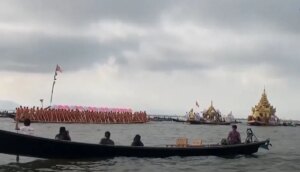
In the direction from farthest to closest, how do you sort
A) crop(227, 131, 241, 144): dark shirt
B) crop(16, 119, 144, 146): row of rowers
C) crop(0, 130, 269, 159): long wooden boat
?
crop(227, 131, 241, 144): dark shirt < crop(16, 119, 144, 146): row of rowers < crop(0, 130, 269, 159): long wooden boat

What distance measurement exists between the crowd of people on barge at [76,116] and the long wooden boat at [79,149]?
51.0 metres

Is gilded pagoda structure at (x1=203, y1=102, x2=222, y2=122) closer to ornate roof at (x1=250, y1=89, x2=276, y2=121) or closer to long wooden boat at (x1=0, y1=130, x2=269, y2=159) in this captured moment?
ornate roof at (x1=250, y1=89, x2=276, y2=121)

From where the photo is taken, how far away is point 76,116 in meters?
88.9

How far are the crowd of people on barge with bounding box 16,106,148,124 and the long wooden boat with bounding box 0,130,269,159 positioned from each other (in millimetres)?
51021

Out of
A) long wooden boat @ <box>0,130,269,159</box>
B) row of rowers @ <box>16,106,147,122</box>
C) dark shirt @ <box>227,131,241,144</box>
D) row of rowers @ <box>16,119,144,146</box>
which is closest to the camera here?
long wooden boat @ <box>0,130,269,159</box>

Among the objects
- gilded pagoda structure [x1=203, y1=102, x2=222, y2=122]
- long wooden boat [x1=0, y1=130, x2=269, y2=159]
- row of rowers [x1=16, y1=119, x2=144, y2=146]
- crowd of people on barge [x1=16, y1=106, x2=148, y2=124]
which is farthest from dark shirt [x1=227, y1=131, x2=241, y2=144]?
gilded pagoda structure [x1=203, y1=102, x2=222, y2=122]

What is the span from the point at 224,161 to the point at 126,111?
75788 mm

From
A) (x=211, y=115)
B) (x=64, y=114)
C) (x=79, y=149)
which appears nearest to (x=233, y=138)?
(x=79, y=149)

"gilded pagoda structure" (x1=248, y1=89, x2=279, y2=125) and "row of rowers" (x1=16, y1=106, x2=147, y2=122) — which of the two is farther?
"gilded pagoda structure" (x1=248, y1=89, x2=279, y2=125)

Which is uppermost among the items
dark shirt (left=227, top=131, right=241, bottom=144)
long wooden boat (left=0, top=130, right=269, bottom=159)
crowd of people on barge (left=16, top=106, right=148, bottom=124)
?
crowd of people on barge (left=16, top=106, right=148, bottom=124)

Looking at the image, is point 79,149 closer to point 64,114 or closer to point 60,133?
point 60,133

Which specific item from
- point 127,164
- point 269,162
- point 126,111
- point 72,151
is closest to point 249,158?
point 269,162

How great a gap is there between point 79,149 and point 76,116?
218ft

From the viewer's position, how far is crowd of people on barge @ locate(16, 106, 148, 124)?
3209 inches
